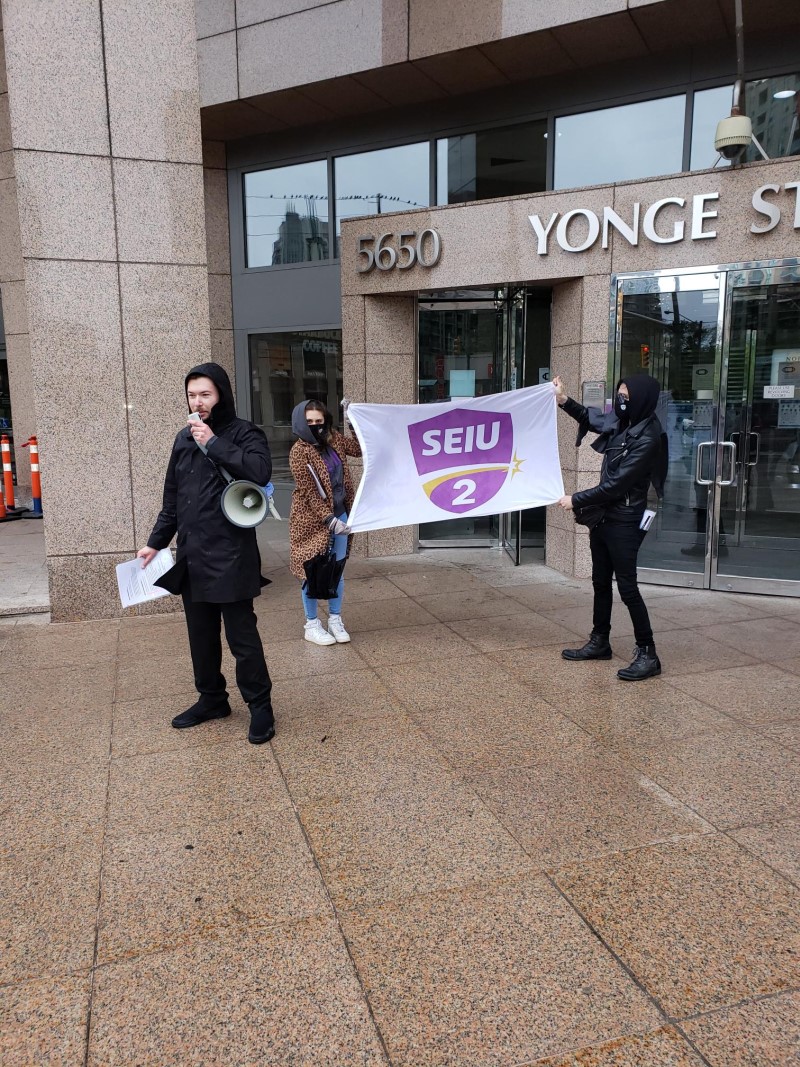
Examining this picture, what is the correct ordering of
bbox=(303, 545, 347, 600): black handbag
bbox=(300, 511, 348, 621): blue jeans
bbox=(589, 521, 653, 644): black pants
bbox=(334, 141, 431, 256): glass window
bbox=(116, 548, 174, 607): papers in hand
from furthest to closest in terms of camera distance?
1. bbox=(334, 141, 431, 256): glass window
2. bbox=(300, 511, 348, 621): blue jeans
3. bbox=(303, 545, 347, 600): black handbag
4. bbox=(589, 521, 653, 644): black pants
5. bbox=(116, 548, 174, 607): papers in hand

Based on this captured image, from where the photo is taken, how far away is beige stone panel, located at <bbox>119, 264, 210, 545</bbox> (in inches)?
266

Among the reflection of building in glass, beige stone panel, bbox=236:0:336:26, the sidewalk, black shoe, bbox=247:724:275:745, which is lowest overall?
the sidewalk

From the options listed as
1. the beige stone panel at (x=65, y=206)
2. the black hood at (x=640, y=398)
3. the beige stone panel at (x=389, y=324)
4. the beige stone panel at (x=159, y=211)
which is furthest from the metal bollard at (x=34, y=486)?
the black hood at (x=640, y=398)

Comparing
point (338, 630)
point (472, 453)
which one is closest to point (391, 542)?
point (338, 630)

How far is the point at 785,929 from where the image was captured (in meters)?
2.81

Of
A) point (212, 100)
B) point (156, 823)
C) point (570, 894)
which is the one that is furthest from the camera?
point (212, 100)

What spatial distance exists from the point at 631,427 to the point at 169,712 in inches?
136

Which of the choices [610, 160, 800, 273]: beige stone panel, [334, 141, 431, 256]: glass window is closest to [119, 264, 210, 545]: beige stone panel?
[610, 160, 800, 273]: beige stone panel

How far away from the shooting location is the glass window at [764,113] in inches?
341

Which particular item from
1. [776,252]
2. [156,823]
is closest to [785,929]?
[156,823]

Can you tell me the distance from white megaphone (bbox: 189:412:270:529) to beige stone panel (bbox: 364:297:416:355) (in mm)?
5190

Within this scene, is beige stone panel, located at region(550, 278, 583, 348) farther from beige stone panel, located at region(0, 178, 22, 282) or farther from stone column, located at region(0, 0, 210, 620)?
beige stone panel, located at region(0, 178, 22, 282)

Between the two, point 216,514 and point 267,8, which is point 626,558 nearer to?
point 216,514

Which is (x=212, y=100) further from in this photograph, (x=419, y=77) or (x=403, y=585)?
(x=403, y=585)
